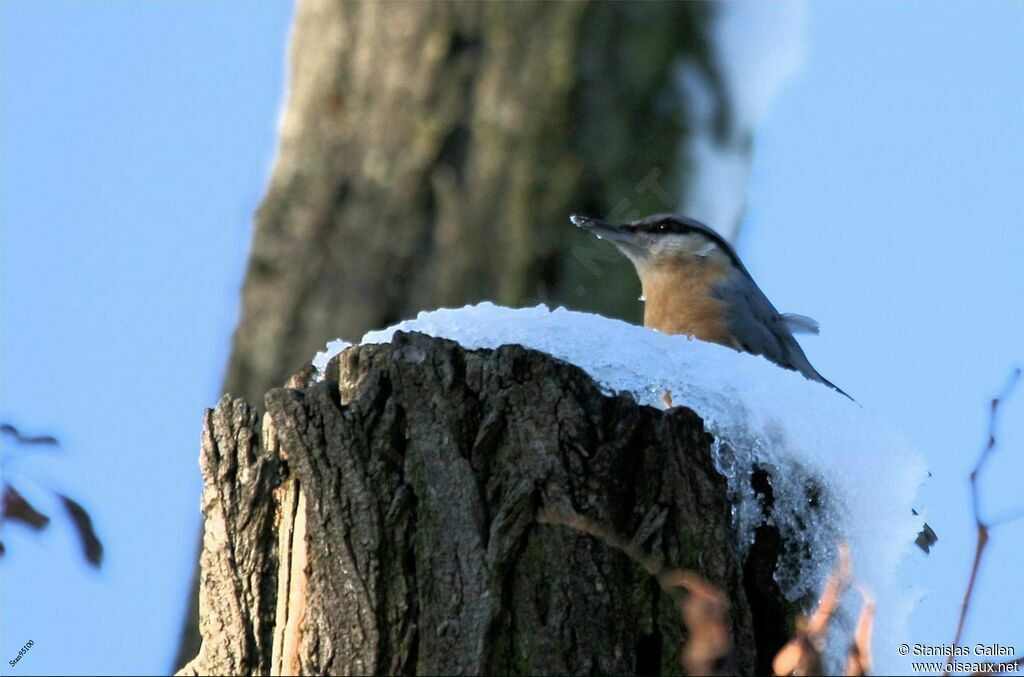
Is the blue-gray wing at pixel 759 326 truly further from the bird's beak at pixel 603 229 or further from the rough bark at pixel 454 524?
the rough bark at pixel 454 524

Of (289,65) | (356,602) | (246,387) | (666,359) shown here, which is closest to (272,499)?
(356,602)

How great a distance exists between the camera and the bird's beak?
4.97m

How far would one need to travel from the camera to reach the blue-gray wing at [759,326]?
472cm

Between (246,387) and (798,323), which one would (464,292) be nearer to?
(246,387)

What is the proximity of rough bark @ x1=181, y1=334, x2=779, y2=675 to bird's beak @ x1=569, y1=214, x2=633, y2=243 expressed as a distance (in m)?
2.33

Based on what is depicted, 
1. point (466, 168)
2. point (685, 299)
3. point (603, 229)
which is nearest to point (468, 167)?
point (466, 168)

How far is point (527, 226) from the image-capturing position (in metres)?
5.14

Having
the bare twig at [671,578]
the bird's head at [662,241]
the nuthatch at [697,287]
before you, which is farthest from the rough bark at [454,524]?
the bird's head at [662,241]

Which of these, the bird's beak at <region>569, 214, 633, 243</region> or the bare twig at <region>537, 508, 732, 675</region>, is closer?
the bare twig at <region>537, 508, 732, 675</region>

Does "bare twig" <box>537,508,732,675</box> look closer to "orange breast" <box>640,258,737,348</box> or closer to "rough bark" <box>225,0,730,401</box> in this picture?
Answer: "orange breast" <box>640,258,737,348</box>

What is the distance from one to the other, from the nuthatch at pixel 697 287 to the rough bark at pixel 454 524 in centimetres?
228

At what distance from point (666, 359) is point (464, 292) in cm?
224

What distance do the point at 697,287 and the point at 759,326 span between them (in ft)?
1.31

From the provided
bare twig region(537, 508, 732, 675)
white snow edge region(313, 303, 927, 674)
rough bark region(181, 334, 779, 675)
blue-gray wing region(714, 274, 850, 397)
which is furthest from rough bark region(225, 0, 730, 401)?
bare twig region(537, 508, 732, 675)
